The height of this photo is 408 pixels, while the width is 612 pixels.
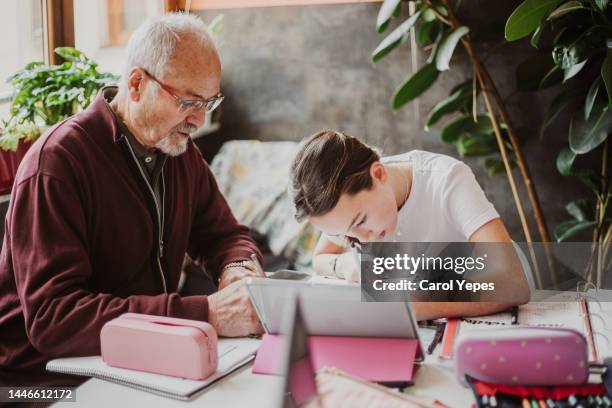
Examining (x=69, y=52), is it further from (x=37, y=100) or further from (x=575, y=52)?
(x=575, y=52)

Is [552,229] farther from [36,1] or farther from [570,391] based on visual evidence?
[36,1]

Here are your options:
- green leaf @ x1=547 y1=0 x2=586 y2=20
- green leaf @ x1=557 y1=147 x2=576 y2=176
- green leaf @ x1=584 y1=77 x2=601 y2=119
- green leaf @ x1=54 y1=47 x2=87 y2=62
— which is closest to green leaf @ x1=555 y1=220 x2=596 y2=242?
green leaf @ x1=557 y1=147 x2=576 y2=176

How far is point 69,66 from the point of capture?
2.54 meters

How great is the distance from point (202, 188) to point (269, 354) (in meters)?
0.81

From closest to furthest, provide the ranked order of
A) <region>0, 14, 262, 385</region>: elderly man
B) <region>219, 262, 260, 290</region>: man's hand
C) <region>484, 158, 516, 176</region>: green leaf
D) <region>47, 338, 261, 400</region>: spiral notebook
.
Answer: <region>47, 338, 261, 400</region>: spiral notebook, <region>0, 14, 262, 385</region>: elderly man, <region>219, 262, 260, 290</region>: man's hand, <region>484, 158, 516, 176</region>: green leaf

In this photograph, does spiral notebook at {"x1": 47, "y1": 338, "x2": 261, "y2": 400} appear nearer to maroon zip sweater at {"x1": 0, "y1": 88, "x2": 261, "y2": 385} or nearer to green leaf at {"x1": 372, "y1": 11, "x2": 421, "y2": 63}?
maroon zip sweater at {"x1": 0, "y1": 88, "x2": 261, "y2": 385}

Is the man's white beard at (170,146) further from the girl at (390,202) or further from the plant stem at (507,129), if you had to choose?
the plant stem at (507,129)

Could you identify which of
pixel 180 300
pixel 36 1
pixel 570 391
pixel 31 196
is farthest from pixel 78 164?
pixel 36 1

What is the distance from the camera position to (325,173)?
1688 millimetres

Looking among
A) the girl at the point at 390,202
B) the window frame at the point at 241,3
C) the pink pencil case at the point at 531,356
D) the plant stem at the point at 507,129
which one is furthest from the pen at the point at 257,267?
the window frame at the point at 241,3

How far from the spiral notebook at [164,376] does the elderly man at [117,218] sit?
0.14ft

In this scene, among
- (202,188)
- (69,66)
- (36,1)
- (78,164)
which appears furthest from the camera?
(36,1)

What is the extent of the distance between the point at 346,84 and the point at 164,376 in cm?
234

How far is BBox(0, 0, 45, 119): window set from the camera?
2740 millimetres
